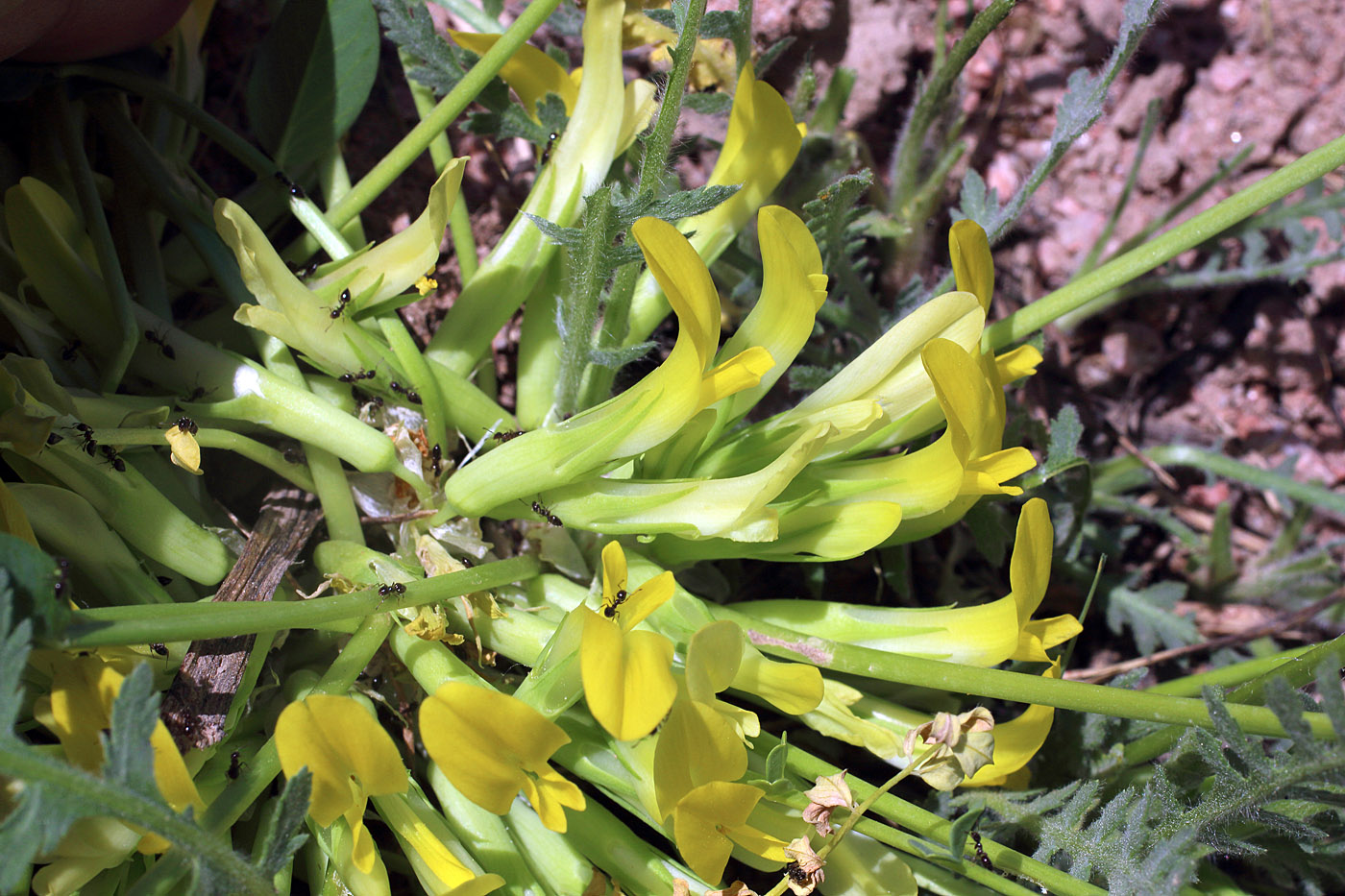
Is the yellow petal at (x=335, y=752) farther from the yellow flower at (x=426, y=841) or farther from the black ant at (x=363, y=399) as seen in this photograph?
the black ant at (x=363, y=399)

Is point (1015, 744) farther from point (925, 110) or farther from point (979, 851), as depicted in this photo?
point (925, 110)

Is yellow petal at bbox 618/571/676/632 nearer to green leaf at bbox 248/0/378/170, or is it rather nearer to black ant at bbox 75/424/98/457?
black ant at bbox 75/424/98/457

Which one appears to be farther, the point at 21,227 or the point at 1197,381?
the point at 1197,381

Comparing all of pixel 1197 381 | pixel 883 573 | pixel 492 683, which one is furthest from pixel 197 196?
pixel 1197 381

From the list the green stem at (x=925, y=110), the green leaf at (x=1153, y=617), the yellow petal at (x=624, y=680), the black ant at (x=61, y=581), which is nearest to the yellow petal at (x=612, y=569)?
the yellow petal at (x=624, y=680)

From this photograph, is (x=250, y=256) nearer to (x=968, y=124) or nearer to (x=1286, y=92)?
(x=968, y=124)

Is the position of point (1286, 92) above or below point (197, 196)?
above
